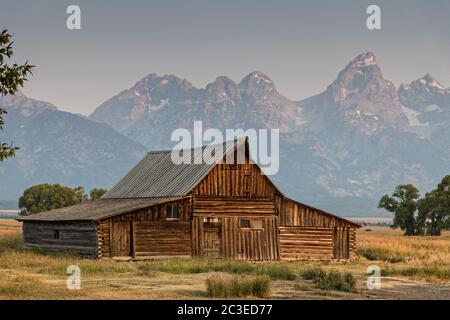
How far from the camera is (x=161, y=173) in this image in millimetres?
59469

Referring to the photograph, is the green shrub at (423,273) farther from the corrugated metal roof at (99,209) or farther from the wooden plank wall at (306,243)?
the corrugated metal roof at (99,209)

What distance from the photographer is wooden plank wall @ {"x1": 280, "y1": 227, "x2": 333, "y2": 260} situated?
55438mm

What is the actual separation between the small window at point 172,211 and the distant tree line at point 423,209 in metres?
50.5

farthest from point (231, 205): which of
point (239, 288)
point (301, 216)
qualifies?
point (239, 288)

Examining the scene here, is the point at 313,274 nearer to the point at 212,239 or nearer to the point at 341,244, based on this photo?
the point at 212,239

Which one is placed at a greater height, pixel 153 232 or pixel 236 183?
pixel 236 183

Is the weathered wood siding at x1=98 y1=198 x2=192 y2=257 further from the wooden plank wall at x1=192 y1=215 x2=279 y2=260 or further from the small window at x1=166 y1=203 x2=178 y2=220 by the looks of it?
the wooden plank wall at x1=192 y1=215 x2=279 y2=260

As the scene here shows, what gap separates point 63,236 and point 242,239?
34.5 ft

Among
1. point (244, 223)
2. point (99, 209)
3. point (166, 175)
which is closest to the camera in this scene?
point (244, 223)

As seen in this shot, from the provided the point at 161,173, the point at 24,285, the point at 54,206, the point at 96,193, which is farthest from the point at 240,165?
the point at 54,206

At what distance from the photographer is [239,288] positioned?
2802cm

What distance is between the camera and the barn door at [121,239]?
50281 mm

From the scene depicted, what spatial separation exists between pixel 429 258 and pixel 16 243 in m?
27.9

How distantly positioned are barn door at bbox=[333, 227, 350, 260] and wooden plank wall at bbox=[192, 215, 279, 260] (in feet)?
13.9
